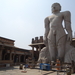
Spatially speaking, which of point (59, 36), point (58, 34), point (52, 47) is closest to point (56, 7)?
point (58, 34)

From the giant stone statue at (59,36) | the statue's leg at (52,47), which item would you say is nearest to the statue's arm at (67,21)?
the giant stone statue at (59,36)

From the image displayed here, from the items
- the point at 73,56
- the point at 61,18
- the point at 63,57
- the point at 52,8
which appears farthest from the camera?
the point at 52,8

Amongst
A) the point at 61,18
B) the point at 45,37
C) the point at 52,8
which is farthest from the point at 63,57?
the point at 52,8

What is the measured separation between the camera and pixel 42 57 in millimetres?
10000

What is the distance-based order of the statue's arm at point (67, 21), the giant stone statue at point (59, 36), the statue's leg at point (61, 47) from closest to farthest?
the statue's leg at point (61, 47), the giant stone statue at point (59, 36), the statue's arm at point (67, 21)

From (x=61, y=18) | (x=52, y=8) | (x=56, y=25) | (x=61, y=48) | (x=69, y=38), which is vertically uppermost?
(x=52, y=8)

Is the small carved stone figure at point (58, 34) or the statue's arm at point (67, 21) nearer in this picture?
the small carved stone figure at point (58, 34)

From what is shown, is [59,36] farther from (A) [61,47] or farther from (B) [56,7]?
(B) [56,7]

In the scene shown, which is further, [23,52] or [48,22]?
[23,52]

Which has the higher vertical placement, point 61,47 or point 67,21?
point 67,21

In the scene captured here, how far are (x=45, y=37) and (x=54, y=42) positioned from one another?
128 centimetres

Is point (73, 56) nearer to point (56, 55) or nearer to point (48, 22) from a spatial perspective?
point (56, 55)

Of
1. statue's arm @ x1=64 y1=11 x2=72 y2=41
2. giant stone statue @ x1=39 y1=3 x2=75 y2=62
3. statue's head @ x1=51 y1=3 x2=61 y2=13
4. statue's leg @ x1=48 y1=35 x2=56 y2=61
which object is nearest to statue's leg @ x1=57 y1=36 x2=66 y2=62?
giant stone statue @ x1=39 y1=3 x2=75 y2=62

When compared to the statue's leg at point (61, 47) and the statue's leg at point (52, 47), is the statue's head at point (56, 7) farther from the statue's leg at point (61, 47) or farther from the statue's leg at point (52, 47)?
the statue's leg at point (61, 47)
